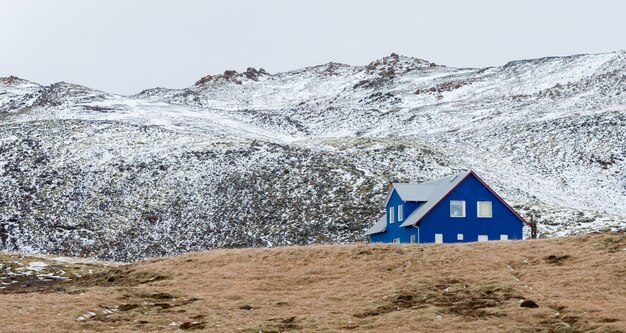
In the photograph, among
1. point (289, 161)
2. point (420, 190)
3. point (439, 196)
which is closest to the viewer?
point (439, 196)

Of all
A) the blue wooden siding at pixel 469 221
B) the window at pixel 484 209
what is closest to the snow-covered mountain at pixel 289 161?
the blue wooden siding at pixel 469 221

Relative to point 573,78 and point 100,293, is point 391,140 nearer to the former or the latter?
point 573,78

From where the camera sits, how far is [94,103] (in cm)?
12756

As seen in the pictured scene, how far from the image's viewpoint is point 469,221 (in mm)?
51719

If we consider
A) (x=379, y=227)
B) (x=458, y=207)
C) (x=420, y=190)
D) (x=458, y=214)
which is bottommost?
(x=379, y=227)

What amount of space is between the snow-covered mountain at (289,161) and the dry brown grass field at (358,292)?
28.0m

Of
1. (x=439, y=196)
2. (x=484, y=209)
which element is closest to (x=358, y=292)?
(x=439, y=196)

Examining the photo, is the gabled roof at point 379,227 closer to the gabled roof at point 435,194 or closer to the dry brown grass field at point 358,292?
the gabled roof at point 435,194

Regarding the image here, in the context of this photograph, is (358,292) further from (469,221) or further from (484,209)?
(484,209)

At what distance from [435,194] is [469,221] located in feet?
9.94

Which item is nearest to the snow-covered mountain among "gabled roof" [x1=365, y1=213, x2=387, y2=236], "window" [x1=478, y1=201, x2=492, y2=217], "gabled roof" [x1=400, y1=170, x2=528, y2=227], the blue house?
"gabled roof" [x1=365, y1=213, x2=387, y2=236]

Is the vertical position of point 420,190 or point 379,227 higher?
point 420,190

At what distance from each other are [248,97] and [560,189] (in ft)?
302

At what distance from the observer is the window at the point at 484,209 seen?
170ft
